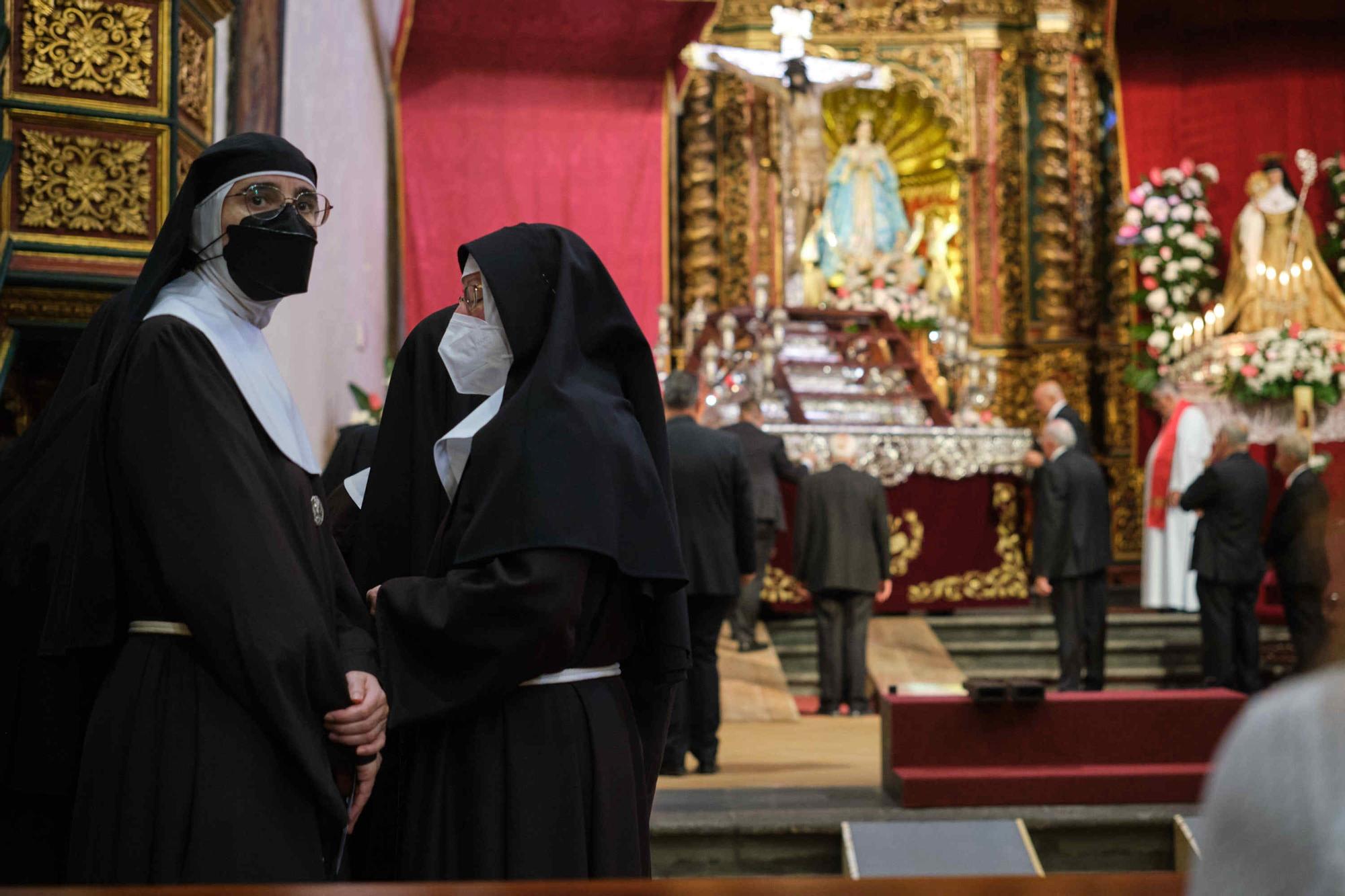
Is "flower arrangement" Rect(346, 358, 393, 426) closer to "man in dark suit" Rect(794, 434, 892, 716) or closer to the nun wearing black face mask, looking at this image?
"man in dark suit" Rect(794, 434, 892, 716)

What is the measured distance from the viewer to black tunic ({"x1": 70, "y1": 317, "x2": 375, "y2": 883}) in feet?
6.64

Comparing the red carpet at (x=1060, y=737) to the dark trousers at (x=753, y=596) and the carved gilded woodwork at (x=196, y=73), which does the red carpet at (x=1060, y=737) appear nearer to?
the dark trousers at (x=753, y=596)

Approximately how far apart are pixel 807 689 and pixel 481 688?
22.3 ft

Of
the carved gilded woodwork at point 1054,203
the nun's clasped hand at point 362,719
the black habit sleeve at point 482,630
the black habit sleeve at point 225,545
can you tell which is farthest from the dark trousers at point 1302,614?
the black habit sleeve at point 225,545

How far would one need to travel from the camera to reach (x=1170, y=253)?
42.1 ft

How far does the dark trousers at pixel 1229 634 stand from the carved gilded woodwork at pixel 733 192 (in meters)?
7.13

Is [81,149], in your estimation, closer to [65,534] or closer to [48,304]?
[48,304]

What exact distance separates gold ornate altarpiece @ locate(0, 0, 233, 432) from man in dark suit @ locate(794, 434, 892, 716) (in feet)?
15.0

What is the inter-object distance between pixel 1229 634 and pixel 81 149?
668 centimetres

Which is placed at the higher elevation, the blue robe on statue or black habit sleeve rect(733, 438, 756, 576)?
the blue robe on statue

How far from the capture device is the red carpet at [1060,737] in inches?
225

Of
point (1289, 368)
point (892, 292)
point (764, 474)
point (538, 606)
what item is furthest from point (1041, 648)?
point (538, 606)

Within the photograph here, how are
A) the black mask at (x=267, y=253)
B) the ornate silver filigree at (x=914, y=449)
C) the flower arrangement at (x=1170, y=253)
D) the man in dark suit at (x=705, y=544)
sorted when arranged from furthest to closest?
the flower arrangement at (x=1170, y=253) < the ornate silver filigree at (x=914, y=449) < the man in dark suit at (x=705, y=544) < the black mask at (x=267, y=253)

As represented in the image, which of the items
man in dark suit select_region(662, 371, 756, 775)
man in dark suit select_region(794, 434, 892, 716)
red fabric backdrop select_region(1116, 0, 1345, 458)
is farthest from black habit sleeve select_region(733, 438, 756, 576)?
red fabric backdrop select_region(1116, 0, 1345, 458)
